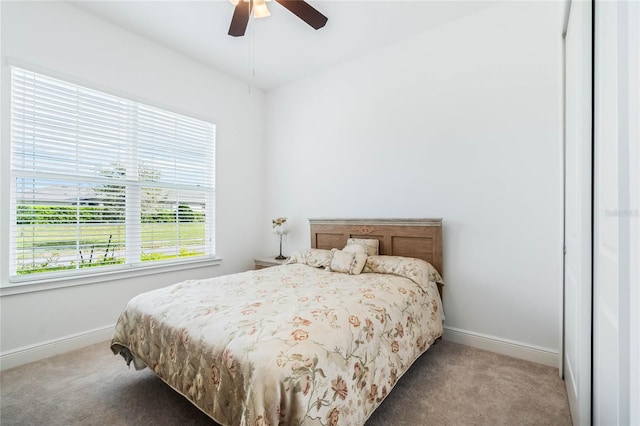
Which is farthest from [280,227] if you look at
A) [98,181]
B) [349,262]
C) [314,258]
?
[98,181]

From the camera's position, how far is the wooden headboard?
275 cm

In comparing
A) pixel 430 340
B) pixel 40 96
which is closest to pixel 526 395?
pixel 430 340

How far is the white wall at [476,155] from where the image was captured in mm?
2322

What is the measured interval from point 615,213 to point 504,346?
201cm

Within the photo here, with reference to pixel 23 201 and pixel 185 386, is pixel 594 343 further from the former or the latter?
pixel 23 201

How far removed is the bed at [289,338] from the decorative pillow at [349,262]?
58 mm

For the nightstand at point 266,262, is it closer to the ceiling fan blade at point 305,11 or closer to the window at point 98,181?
the window at point 98,181

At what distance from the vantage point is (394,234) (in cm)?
297

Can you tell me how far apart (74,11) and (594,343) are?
4304 mm

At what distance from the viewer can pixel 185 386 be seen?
149 centimetres

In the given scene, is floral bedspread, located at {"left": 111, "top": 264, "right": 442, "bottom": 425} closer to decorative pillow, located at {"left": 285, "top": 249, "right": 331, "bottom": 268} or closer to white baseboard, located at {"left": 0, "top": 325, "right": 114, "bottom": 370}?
decorative pillow, located at {"left": 285, "top": 249, "right": 331, "bottom": 268}

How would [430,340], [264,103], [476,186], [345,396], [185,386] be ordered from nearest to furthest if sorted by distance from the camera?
1. [345,396]
2. [185,386]
3. [430,340]
4. [476,186]
5. [264,103]

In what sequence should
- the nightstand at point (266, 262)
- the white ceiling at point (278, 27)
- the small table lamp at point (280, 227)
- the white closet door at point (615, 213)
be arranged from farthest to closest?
1. the small table lamp at point (280, 227)
2. the nightstand at point (266, 262)
3. the white ceiling at point (278, 27)
4. the white closet door at point (615, 213)

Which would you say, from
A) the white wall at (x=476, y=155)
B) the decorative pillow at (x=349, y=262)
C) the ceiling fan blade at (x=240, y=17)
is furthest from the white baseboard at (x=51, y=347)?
the ceiling fan blade at (x=240, y=17)
